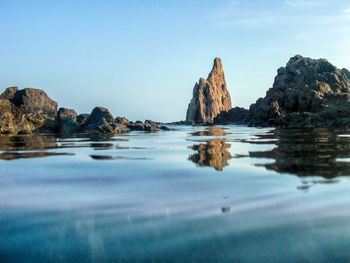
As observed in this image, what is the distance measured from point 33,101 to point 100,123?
15.3 metres

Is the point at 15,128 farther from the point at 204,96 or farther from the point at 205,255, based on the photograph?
the point at 204,96

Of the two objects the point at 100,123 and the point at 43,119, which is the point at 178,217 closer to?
the point at 100,123

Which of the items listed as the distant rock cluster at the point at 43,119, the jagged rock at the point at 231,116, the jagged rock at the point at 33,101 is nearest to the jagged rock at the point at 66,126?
the distant rock cluster at the point at 43,119

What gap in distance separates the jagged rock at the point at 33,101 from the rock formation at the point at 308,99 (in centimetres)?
3438

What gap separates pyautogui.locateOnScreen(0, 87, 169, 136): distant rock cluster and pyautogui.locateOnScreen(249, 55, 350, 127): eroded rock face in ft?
79.9

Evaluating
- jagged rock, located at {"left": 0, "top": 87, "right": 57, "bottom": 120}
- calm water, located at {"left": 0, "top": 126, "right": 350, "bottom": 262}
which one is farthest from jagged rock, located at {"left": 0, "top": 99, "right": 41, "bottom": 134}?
calm water, located at {"left": 0, "top": 126, "right": 350, "bottom": 262}

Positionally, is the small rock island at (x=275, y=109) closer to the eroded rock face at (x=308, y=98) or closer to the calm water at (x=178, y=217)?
the eroded rock face at (x=308, y=98)

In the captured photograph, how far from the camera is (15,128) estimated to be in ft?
72.8

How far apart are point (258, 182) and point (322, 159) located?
301 centimetres

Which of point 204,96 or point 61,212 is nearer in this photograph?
point 61,212

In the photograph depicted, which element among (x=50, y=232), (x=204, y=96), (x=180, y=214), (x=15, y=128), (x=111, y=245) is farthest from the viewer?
(x=204, y=96)

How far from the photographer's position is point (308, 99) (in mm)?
57844

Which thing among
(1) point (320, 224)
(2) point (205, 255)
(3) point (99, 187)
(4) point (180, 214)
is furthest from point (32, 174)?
(1) point (320, 224)

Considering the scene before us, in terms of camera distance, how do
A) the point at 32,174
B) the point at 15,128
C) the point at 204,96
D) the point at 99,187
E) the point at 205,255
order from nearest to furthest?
the point at 205,255, the point at 99,187, the point at 32,174, the point at 15,128, the point at 204,96
